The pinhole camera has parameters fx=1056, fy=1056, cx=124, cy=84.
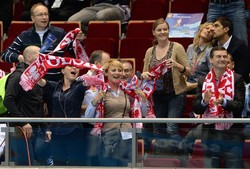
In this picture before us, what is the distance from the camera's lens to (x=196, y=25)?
11.8 m

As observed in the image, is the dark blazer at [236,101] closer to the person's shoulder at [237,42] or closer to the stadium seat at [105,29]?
the person's shoulder at [237,42]

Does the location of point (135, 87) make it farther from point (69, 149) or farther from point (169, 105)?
point (69, 149)

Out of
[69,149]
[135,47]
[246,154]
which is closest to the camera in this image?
[246,154]

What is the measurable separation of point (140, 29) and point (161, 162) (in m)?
3.32

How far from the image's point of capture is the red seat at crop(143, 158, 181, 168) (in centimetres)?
888

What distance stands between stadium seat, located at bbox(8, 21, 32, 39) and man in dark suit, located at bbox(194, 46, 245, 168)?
3.52 metres

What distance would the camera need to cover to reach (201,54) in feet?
33.9

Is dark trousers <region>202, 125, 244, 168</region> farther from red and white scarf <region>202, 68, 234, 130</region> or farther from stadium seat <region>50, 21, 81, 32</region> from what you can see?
stadium seat <region>50, 21, 81, 32</region>

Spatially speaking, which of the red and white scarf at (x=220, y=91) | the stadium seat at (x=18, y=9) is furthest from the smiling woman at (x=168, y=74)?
the stadium seat at (x=18, y=9)

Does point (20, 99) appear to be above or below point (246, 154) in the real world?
above

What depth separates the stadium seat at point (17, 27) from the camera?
12.5 meters

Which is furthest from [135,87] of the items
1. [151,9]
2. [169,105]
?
[151,9]

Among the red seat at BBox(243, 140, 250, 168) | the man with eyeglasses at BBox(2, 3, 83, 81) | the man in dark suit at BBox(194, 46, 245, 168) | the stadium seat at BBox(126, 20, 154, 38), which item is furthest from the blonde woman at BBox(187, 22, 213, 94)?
the red seat at BBox(243, 140, 250, 168)

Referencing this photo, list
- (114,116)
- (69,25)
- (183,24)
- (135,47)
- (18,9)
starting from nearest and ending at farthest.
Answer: (114,116), (135,47), (183,24), (69,25), (18,9)
